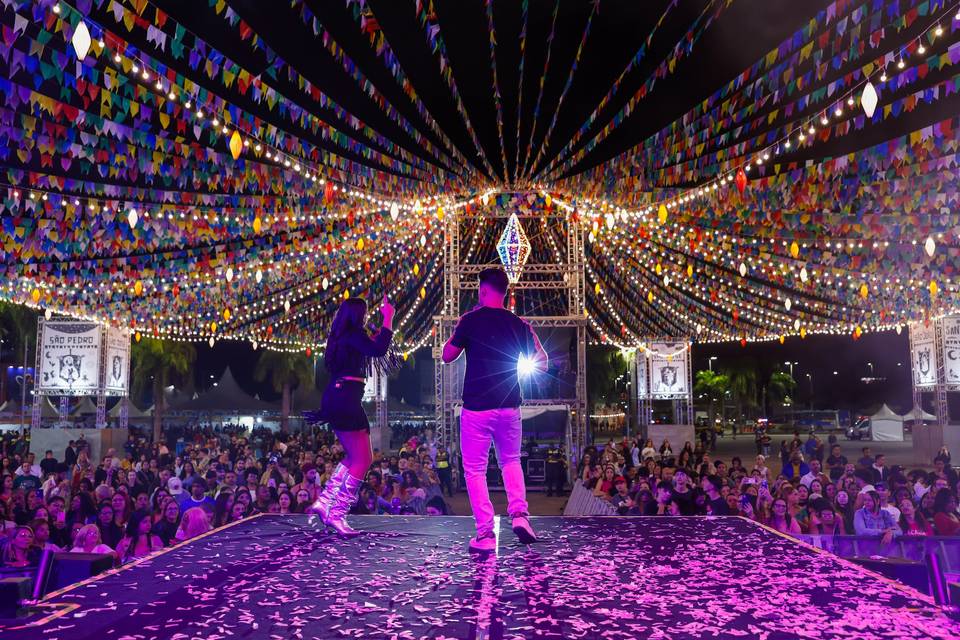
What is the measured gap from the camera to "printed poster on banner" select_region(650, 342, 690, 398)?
2345cm

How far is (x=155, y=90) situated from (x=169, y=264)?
737 centimetres

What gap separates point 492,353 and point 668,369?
2026 cm

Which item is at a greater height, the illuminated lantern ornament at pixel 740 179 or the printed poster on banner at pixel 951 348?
the illuminated lantern ornament at pixel 740 179

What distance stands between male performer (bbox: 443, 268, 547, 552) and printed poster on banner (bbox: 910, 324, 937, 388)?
2149 centimetres

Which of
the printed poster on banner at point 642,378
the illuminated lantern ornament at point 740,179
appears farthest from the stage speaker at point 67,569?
the printed poster on banner at point 642,378

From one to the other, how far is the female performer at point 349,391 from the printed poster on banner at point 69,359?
1628 centimetres

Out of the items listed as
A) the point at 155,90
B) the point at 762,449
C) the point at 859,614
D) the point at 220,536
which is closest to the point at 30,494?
the point at 155,90

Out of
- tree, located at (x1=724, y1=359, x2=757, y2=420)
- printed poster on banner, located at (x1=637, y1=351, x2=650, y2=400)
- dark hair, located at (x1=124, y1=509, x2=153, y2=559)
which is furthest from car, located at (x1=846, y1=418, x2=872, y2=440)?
dark hair, located at (x1=124, y1=509, x2=153, y2=559)

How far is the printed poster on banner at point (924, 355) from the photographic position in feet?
70.0

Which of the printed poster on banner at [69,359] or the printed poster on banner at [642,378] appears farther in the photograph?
the printed poster on banner at [642,378]

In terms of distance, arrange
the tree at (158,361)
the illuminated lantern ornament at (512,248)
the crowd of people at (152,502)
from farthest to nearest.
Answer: the tree at (158,361) < the illuminated lantern ornament at (512,248) < the crowd of people at (152,502)

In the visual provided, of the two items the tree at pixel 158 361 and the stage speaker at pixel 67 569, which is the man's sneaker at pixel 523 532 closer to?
the stage speaker at pixel 67 569

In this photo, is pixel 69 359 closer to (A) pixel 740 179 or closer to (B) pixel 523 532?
(A) pixel 740 179

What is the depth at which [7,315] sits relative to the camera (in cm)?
2583
